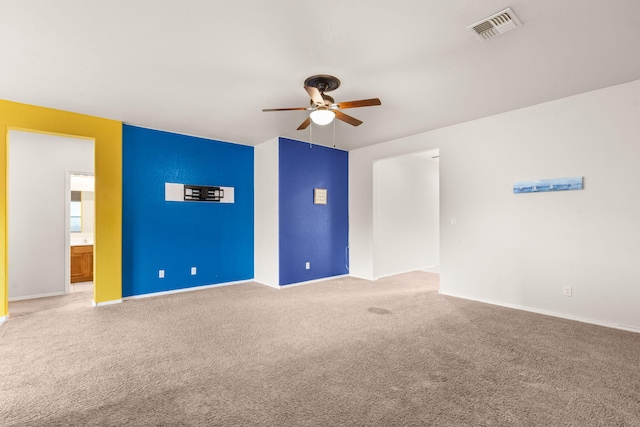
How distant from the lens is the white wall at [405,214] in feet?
20.9

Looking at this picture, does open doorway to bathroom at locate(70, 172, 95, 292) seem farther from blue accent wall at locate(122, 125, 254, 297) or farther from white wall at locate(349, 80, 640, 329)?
white wall at locate(349, 80, 640, 329)

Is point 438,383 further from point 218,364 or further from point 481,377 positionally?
point 218,364

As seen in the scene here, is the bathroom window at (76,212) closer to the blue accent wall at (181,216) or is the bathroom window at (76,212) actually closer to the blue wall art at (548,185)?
the blue accent wall at (181,216)

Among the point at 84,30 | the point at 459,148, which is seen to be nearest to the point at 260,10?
the point at 84,30

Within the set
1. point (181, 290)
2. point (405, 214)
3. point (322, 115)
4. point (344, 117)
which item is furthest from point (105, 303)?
point (405, 214)

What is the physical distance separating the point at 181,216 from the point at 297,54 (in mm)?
3601

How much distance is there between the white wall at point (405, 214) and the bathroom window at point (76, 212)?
19.8ft

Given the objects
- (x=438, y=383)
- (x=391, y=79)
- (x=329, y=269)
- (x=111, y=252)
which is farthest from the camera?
(x=329, y=269)

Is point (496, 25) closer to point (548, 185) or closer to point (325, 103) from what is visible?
point (325, 103)

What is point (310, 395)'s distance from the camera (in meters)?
2.15

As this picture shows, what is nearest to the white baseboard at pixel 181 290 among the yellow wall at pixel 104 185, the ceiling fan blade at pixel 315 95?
the yellow wall at pixel 104 185

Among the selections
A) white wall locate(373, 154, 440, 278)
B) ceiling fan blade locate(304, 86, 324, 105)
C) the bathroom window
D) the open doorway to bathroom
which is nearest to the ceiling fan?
ceiling fan blade locate(304, 86, 324, 105)

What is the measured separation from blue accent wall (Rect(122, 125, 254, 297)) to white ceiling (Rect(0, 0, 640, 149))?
0.91 m

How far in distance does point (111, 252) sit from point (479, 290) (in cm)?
525
